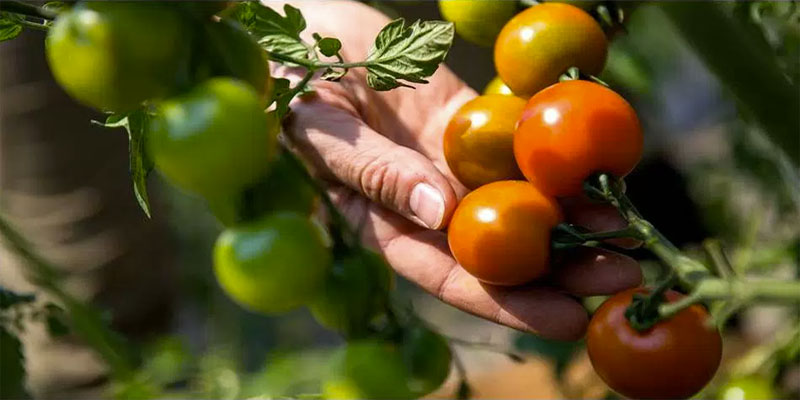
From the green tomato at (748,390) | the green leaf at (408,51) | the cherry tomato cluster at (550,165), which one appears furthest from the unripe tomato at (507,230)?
the green tomato at (748,390)

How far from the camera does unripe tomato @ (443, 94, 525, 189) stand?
0.57 meters

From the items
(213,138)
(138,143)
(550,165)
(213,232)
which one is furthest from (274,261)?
(213,232)

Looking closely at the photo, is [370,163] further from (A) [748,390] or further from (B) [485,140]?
(A) [748,390]

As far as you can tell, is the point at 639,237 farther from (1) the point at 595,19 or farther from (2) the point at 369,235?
(2) the point at 369,235

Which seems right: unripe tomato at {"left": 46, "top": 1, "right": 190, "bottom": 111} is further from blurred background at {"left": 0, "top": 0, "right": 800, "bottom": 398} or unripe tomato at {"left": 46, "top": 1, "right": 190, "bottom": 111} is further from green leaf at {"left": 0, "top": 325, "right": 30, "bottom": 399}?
blurred background at {"left": 0, "top": 0, "right": 800, "bottom": 398}

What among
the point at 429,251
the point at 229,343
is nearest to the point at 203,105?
the point at 429,251

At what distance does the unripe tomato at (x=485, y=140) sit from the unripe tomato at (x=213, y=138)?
0.31 m

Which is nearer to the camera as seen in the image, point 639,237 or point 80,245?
point 639,237

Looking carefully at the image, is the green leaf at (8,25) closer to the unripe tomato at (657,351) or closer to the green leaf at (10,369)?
the green leaf at (10,369)

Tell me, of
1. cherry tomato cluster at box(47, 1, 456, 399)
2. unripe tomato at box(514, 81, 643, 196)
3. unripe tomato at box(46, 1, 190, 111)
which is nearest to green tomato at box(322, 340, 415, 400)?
cherry tomato cluster at box(47, 1, 456, 399)

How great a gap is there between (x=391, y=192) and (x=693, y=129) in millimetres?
1635

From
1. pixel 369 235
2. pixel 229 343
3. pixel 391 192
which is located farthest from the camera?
pixel 229 343

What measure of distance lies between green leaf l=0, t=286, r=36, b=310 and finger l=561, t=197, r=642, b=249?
37cm

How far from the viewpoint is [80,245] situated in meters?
1.36
